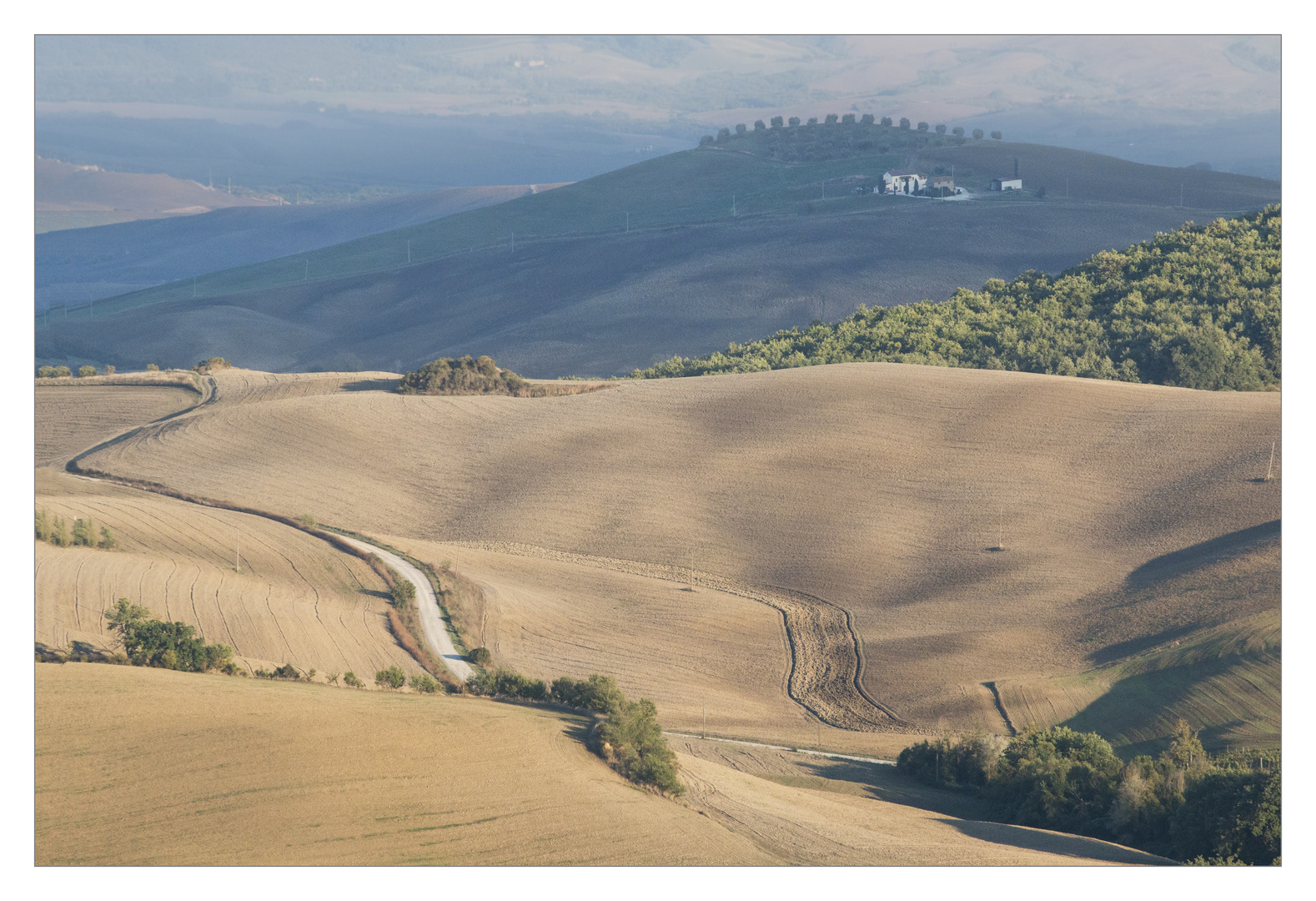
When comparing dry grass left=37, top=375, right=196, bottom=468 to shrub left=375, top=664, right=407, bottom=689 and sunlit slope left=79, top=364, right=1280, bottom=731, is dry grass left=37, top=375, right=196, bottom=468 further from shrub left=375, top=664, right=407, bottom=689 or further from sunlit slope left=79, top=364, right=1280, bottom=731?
shrub left=375, top=664, right=407, bottom=689

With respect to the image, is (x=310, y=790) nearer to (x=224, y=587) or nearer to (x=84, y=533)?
(x=224, y=587)

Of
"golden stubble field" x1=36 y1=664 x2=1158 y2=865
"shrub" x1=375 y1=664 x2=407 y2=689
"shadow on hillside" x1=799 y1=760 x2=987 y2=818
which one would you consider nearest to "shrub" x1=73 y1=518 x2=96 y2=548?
"shrub" x1=375 y1=664 x2=407 y2=689

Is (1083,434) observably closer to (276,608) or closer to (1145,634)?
(1145,634)

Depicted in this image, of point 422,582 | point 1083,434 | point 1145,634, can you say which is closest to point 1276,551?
point 1145,634

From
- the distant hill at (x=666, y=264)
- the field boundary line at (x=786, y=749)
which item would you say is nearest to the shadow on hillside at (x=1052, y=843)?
the field boundary line at (x=786, y=749)

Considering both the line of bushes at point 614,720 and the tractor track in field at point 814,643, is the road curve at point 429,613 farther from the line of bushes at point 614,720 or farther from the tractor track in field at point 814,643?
the tractor track in field at point 814,643

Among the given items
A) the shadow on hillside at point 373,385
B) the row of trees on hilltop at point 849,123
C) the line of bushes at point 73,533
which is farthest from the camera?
the row of trees on hilltop at point 849,123

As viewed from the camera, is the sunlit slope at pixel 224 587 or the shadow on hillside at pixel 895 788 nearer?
the shadow on hillside at pixel 895 788
